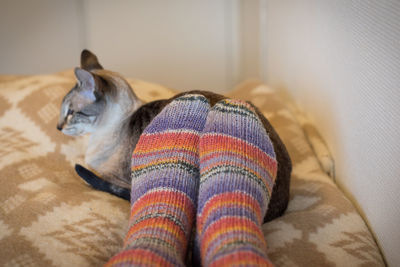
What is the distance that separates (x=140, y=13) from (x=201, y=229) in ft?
5.45

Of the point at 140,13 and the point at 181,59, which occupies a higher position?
the point at 140,13

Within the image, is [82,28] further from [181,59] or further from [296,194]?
[296,194]

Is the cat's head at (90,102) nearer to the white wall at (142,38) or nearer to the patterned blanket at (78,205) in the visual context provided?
the patterned blanket at (78,205)

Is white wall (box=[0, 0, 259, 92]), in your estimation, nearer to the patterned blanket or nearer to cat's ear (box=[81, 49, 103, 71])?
the patterned blanket

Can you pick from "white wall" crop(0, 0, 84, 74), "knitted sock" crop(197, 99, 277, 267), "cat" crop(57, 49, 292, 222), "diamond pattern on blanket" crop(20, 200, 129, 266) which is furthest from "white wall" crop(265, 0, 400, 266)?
"white wall" crop(0, 0, 84, 74)

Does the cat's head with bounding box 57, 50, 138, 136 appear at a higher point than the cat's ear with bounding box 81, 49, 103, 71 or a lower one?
lower

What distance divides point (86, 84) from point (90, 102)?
5 cm

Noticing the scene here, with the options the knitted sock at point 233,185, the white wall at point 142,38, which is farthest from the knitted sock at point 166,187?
the white wall at point 142,38

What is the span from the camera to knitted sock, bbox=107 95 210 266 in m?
0.63

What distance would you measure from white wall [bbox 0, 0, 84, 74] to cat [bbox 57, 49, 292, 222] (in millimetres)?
1043

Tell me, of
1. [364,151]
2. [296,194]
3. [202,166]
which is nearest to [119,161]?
[202,166]

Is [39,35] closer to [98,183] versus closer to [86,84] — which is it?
[86,84]

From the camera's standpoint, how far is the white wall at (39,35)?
1897 millimetres

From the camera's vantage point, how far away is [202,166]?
0.81m
